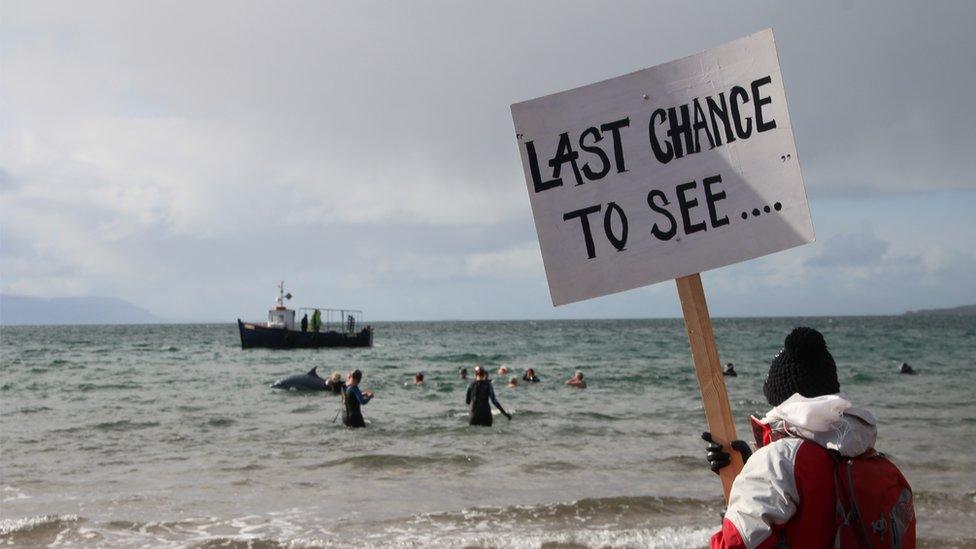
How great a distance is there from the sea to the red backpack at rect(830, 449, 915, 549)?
19.1 feet

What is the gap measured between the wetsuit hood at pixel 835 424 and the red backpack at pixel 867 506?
Result: 39mm

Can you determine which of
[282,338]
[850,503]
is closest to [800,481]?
[850,503]

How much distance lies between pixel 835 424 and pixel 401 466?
10.2 m

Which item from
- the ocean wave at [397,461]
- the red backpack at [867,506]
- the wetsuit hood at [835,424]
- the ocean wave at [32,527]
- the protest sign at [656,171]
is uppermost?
the protest sign at [656,171]

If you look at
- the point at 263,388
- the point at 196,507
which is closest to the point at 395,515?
the point at 196,507

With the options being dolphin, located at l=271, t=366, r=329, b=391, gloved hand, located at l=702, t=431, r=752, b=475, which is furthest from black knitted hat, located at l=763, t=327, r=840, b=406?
dolphin, located at l=271, t=366, r=329, b=391

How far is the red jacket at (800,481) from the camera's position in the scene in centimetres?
227

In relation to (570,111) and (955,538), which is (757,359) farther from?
(570,111)

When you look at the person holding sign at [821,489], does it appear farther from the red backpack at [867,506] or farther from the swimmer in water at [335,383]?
the swimmer in water at [335,383]

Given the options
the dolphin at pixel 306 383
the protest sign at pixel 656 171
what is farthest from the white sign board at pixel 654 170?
the dolphin at pixel 306 383

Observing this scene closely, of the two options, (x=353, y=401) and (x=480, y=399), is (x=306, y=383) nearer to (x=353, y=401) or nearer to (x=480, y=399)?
(x=353, y=401)

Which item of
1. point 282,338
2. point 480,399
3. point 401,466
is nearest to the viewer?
point 401,466

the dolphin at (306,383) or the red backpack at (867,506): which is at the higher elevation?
the red backpack at (867,506)

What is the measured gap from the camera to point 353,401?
1553 cm
